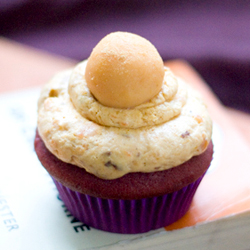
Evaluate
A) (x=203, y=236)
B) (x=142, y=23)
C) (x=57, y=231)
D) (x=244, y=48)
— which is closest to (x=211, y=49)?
(x=244, y=48)

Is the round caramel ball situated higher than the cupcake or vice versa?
the round caramel ball

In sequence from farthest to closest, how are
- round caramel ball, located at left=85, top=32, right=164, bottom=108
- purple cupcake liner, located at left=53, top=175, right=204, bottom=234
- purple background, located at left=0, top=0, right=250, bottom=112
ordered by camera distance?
purple background, located at left=0, top=0, right=250, bottom=112
purple cupcake liner, located at left=53, top=175, right=204, bottom=234
round caramel ball, located at left=85, top=32, right=164, bottom=108

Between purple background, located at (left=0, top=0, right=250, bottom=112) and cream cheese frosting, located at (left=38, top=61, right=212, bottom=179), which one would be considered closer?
cream cheese frosting, located at (left=38, top=61, right=212, bottom=179)

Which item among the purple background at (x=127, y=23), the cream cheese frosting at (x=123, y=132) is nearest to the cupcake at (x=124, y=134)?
the cream cheese frosting at (x=123, y=132)

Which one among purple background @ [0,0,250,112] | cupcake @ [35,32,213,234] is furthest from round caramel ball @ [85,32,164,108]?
purple background @ [0,0,250,112]

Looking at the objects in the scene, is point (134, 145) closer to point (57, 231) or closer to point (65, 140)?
point (65, 140)

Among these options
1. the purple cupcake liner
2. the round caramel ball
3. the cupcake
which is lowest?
the purple cupcake liner

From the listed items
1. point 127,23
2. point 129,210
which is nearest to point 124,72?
point 129,210

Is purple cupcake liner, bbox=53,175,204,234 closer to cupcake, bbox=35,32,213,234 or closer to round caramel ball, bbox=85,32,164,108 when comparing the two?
cupcake, bbox=35,32,213,234
